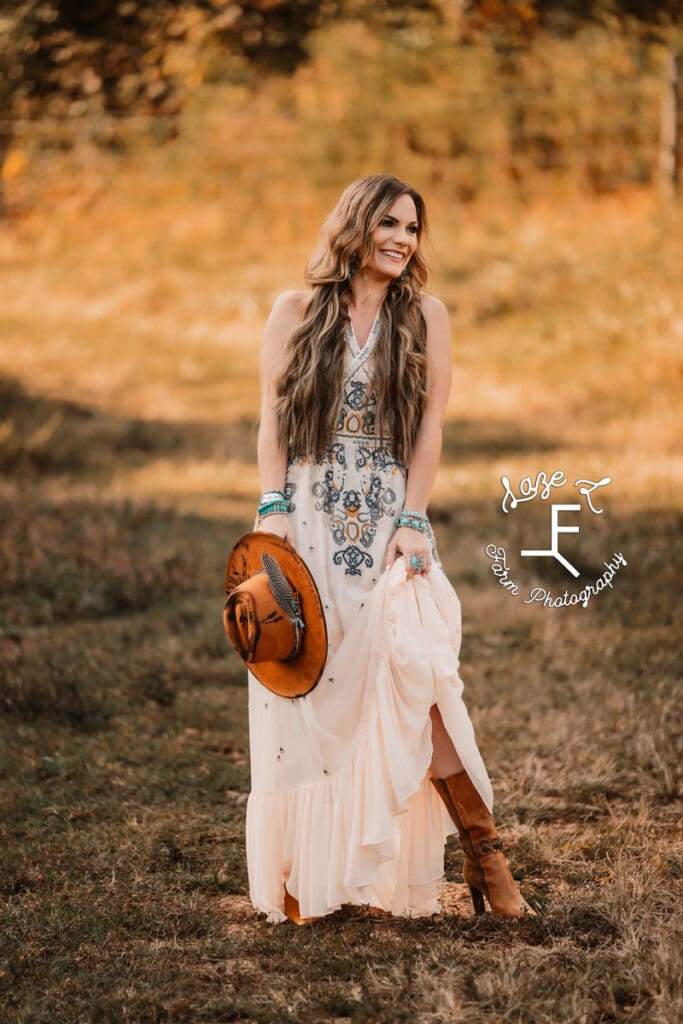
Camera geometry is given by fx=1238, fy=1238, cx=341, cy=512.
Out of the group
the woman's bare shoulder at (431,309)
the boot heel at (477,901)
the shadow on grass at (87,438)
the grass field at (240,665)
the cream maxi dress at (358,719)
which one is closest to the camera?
the grass field at (240,665)

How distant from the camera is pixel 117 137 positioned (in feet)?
65.4

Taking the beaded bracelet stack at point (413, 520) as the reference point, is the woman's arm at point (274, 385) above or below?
above

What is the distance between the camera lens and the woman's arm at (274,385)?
12.1 ft

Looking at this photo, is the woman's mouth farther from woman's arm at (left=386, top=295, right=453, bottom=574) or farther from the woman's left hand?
the woman's left hand

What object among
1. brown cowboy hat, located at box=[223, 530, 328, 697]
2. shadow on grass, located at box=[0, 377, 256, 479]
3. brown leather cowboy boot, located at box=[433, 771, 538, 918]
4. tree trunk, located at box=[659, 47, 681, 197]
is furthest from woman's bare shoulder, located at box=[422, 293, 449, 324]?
tree trunk, located at box=[659, 47, 681, 197]

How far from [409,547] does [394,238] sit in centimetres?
91

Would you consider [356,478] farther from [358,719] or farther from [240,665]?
[240,665]

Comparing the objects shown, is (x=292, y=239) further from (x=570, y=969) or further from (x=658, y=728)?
(x=570, y=969)

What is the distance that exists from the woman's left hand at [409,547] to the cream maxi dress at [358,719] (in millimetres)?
33

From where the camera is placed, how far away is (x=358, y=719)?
356 cm

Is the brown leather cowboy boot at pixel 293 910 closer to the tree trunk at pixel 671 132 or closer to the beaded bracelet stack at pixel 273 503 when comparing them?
the beaded bracelet stack at pixel 273 503

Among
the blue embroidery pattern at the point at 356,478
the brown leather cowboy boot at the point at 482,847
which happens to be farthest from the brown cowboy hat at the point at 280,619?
the brown leather cowboy boot at the point at 482,847

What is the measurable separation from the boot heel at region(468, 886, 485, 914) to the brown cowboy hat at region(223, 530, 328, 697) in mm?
816

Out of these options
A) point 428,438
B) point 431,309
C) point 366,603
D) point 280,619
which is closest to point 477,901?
point 366,603
